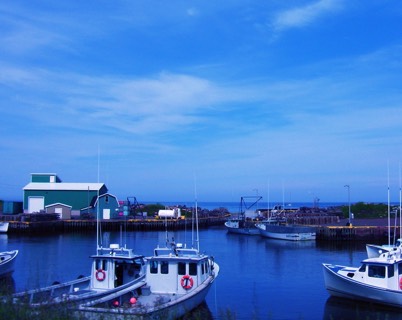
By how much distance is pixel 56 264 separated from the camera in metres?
34.9

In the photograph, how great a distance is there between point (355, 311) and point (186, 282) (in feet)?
28.2

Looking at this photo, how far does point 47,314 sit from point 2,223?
54.3m

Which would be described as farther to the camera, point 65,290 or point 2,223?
point 2,223

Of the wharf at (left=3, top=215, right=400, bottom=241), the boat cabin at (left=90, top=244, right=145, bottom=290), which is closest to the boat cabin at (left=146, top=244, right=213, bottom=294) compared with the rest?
the boat cabin at (left=90, top=244, right=145, bottom=290)

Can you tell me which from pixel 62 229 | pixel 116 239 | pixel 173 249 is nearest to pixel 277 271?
pixel 173 249

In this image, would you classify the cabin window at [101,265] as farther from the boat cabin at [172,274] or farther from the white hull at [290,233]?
the white hull at [290,233]

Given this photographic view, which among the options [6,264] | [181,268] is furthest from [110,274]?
[6,264]

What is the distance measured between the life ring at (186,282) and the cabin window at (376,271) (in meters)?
8.78

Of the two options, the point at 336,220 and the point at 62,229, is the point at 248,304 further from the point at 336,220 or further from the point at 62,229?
the point at 336,220

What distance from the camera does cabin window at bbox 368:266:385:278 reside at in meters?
22.6

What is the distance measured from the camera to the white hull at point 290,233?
2184 inches

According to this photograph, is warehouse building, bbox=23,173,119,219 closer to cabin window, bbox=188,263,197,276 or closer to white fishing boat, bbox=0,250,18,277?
white fishing boat, bbox=0,250,18,277

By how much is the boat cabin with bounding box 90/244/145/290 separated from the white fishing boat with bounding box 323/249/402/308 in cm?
997

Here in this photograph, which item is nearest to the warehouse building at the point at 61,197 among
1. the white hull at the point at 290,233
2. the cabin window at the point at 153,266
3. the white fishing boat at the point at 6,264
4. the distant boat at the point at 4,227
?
the distant boat at the point at 4,227
